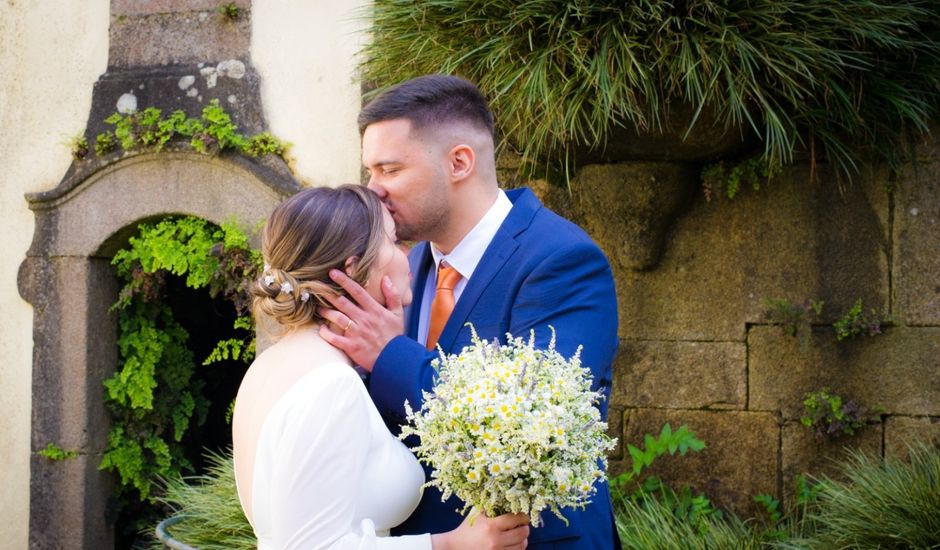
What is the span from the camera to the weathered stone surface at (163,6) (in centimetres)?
595

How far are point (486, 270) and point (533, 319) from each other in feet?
0.79

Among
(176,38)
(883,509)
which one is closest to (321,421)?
(883,509)

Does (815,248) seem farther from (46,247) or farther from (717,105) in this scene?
(46,247)

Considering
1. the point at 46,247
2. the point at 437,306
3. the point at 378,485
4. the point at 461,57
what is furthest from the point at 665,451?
the point at 46,247

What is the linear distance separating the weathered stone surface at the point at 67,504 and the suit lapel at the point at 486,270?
416 cm

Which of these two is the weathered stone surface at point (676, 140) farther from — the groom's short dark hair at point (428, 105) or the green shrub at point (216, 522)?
the green shrub at point (216, 522)

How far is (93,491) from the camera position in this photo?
6152mm

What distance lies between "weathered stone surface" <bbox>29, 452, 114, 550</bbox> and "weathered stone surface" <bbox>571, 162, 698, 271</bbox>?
3439 millimetres

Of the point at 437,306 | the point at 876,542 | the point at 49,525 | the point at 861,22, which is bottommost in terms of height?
the point at 49,525

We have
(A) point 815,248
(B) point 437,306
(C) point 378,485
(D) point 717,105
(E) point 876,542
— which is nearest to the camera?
(C) point 378,485

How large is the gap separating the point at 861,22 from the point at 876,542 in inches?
82.2

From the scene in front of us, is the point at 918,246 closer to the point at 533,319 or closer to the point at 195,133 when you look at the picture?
the point at 533,319

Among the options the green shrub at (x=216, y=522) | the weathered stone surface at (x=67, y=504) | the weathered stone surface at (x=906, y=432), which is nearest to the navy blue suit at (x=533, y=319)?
the green shrub at (x=216, y=522)

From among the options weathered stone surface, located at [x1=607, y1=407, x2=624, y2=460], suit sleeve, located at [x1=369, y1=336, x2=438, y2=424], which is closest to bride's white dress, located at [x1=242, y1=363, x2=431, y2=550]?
suit sleeve, located at [x1=369, y1=336, x2=438, y2=424]
